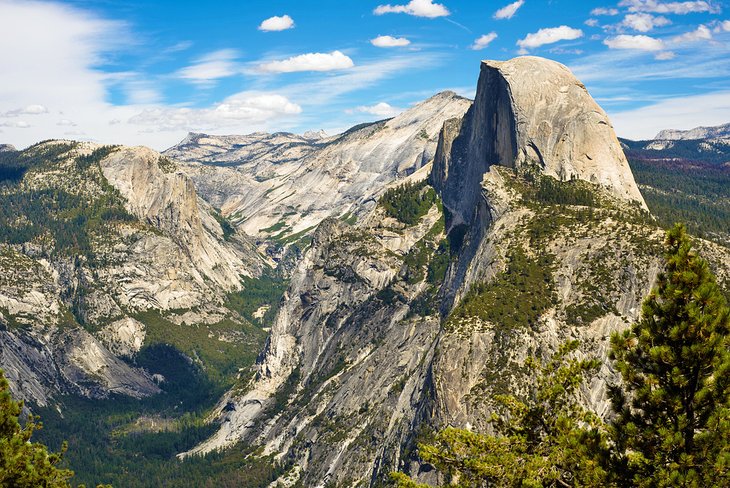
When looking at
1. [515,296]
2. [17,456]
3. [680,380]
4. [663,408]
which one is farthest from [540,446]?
[515,296]

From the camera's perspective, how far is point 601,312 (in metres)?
139

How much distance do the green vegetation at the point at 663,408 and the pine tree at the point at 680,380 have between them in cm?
5

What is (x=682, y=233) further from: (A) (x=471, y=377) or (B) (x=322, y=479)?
(B) (x=322, y=479)

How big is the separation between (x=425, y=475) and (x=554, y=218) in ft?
218

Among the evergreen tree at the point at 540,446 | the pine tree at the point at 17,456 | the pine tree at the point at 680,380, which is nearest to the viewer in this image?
the pine tree at the point at 680,380

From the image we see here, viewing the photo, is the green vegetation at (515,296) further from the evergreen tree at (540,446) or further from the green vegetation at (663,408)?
the green vegetation at (663,408)

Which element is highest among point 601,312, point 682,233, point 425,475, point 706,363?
point 682,233

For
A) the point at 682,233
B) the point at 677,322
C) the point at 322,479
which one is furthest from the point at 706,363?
the point at 322,479

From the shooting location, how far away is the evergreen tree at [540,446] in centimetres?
3769

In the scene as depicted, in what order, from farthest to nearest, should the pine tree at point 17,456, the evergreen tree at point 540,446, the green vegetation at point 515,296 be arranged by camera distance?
the green vegetation at point 515,296 < the pine tree at point 17,456 < the evergreen tree at point 540,446

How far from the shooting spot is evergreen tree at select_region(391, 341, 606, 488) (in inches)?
1484

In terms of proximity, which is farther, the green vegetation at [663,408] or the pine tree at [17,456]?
the pine tree at [17,456]

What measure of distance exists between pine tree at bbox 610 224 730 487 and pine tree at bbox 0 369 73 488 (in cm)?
3185

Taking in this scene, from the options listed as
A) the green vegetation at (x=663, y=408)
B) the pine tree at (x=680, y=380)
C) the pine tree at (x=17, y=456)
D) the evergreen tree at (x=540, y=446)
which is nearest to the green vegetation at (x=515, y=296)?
the evergreen tree at (x=540, y=446)
